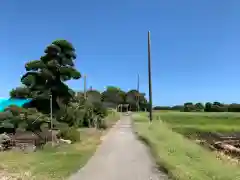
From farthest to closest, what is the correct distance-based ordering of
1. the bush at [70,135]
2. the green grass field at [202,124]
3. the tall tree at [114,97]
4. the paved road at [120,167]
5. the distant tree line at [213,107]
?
1. the tall tree at [114,97]
2. the distant tree line at [213,107]
3. the green grass field at [202,124]
4. the bush at [70,135]
5. the paved road at [120,167]

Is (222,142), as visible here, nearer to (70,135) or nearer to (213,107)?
(70,135)

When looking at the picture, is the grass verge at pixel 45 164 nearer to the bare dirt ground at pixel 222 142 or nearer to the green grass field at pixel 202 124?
the bare dirt ground at pixel 222 142

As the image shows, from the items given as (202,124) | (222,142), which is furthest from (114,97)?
(222,142)

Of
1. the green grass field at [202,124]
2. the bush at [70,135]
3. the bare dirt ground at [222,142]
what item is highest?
the bush at [70,135]

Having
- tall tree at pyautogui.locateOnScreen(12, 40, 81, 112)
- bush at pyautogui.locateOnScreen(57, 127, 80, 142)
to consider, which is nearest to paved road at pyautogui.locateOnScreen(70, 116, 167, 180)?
bush at pyautogui.locateOnScreen(57, 127, 80, 142)

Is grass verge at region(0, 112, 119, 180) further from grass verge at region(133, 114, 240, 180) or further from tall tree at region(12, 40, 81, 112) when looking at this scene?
tall tree at region(12, 40, 81, 112)

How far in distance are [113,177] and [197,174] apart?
245 centimetres

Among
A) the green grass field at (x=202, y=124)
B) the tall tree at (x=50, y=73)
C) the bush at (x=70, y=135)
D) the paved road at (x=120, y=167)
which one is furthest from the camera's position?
the green grass field at (x=202, y=124)

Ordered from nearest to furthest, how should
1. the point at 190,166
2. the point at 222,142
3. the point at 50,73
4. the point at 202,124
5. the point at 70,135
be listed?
the point at 190,166 < the point at 70,135 < the point at 50,73 < the point at 222,142 < the point at 202,124

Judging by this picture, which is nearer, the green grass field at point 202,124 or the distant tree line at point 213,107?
the green grass field at point 202,124

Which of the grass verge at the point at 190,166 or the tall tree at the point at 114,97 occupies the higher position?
the tall tree at the point at 114,97

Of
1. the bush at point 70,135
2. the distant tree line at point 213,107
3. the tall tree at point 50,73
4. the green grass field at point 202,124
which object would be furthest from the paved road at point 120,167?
the distant tree line at point 213,107

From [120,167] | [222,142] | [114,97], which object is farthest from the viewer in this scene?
[114,97]

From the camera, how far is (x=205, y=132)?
37500 millimetres
